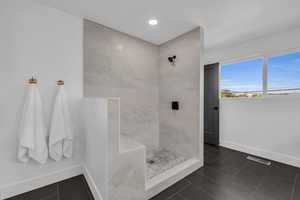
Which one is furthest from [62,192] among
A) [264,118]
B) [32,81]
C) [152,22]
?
[264,118]

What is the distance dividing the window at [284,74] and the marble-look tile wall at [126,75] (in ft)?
7.58

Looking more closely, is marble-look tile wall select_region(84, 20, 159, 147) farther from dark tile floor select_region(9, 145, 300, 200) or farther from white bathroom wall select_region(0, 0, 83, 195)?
dark tile floor select_region(9, 145, 300, 200)

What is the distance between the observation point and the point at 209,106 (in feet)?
10.6

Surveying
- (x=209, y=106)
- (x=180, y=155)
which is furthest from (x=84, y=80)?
(x=209, y=106)

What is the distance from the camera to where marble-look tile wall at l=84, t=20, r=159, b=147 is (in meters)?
2.02

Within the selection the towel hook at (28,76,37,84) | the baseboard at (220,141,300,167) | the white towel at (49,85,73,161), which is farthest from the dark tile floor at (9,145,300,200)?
the towel hook at (28,76,37,84)

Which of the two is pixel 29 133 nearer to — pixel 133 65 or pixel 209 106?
pixel 133 65

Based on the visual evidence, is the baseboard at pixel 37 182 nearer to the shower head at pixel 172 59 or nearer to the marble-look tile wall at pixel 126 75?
the marble-look tile wall at pixel 126 75

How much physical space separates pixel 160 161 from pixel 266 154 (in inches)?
82.8

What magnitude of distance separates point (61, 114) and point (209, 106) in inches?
125

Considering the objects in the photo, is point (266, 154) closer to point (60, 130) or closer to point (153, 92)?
point (153, 92)

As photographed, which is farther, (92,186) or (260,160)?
(260,160)

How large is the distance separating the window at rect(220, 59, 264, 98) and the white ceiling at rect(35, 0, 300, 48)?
64 cm

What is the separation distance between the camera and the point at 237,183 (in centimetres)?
173
